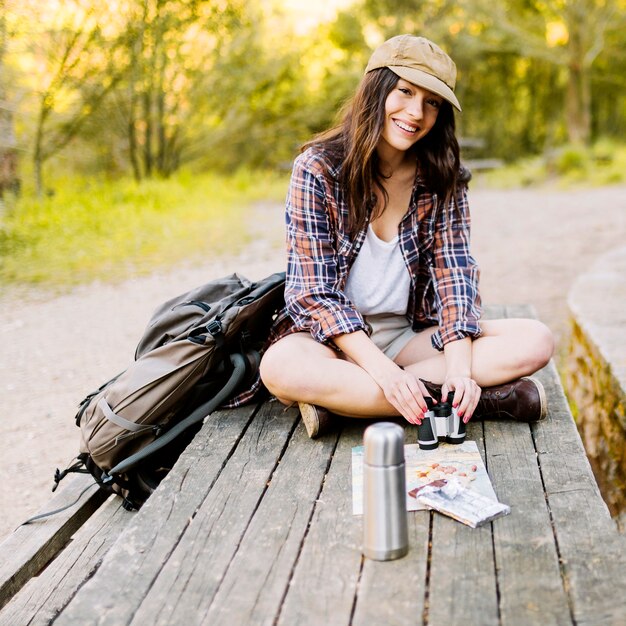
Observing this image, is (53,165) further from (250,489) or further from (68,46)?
(250,489)

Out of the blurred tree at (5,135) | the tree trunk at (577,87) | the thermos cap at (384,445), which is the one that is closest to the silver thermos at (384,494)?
the thermos cap at (384,445)

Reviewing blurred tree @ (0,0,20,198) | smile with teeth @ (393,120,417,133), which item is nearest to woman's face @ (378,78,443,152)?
smile with teeth @ (393,120,417,133)

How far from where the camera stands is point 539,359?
268 cm

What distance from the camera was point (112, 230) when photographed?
859 centimetres

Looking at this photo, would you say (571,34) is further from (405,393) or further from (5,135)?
(405,393)

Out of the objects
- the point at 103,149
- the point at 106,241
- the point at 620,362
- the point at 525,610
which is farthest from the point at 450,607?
the point at 103,149

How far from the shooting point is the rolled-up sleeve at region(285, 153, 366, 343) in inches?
105

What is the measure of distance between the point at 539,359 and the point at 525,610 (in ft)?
4.14

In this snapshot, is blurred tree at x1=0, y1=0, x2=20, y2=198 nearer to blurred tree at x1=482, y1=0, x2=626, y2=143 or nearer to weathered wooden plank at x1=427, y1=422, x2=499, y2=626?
weathered wooden plank at x1=427, y1=422, x2=499, y2=626

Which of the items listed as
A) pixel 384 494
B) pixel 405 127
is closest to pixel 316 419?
pixel 384 494

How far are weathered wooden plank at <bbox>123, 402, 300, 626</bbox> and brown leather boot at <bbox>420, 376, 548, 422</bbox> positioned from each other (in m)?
0.58

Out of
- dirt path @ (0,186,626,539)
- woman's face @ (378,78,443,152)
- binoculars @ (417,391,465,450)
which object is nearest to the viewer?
binoculars @ (417,391,465,450)

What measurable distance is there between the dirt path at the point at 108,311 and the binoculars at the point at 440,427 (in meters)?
1.71

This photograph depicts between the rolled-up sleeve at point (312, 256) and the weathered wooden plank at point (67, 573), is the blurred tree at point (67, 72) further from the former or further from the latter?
the weathered wooden plank at point (67, 573)
